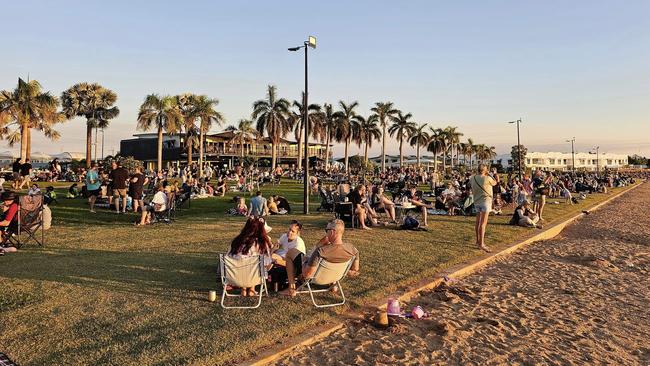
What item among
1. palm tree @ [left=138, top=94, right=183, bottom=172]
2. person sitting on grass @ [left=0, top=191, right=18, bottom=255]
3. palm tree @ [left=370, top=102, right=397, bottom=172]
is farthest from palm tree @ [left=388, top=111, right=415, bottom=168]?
person sitting on grass @ [left=0, top=191, right=18, bottom=255]

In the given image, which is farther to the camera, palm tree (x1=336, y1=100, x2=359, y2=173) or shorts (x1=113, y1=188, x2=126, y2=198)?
palm tree (x1=336, y1=100, x2=359, y2=173)

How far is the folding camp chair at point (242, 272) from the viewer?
4945mm

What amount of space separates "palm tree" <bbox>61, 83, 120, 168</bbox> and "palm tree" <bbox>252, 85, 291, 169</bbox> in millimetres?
15004

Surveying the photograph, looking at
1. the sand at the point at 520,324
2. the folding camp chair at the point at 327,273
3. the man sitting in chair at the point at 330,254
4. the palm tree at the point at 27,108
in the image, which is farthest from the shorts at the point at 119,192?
the palm tree at the point at 27,108

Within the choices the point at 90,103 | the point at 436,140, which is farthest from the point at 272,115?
the point at 436,140

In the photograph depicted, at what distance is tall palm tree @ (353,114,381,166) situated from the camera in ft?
190

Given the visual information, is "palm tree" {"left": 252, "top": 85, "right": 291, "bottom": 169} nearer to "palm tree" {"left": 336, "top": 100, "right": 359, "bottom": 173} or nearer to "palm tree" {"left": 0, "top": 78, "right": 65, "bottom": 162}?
"palm tree" {"left": 336, "top": 100, "right": 359, "bottom": 173}

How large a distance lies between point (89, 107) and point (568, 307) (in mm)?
47568

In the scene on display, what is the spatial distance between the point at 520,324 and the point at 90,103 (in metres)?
47.3

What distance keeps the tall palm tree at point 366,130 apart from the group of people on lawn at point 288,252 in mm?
52192

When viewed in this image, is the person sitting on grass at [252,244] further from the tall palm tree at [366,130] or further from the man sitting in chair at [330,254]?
the tall palm tree at [366,130]

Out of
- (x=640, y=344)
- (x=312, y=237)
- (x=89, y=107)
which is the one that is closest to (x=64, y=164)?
(x=89, y=107)

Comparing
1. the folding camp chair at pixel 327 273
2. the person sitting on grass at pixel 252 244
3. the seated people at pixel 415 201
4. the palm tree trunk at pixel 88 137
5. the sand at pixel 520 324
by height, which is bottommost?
the sand at pixel 520 324

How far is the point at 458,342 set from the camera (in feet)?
14.7
